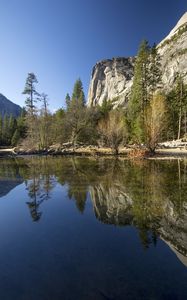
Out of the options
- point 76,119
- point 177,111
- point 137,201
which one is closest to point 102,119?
point 76,119

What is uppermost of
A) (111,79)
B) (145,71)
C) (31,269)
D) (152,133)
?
(111,79)

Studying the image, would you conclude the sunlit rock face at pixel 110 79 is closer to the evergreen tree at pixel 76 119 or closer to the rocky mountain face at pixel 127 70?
the rocky mountain face at pixel 127 70

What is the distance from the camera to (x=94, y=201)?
8367mm

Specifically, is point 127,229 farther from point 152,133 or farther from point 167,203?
point 152,133

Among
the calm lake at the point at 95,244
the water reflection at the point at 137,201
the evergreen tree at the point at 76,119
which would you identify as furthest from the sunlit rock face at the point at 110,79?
the calm lake at the point at 95,244

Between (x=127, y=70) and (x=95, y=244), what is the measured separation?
99.1 meters

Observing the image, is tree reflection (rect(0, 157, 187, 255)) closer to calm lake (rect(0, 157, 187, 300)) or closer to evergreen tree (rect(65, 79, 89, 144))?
calm lake (rect(0, 157, 187, 300))

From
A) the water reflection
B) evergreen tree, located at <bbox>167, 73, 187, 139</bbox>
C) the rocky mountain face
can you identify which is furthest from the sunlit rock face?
the water reflection

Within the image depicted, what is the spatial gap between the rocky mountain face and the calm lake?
54.7m

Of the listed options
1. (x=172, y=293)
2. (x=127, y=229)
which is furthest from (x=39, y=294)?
(x=127, y=229)

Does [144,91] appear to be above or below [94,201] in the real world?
above

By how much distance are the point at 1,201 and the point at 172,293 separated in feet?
23.3

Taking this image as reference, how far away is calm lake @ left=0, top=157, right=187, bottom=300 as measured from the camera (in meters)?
3.54

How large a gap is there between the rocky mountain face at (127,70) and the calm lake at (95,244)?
54.7m
